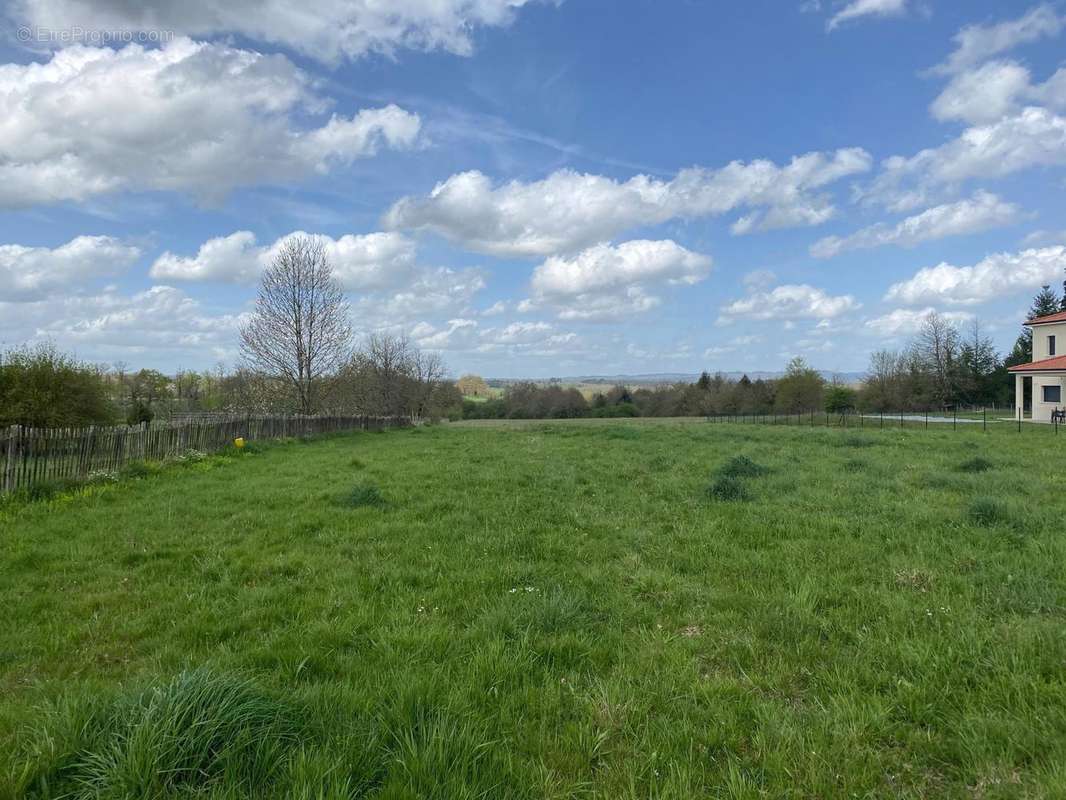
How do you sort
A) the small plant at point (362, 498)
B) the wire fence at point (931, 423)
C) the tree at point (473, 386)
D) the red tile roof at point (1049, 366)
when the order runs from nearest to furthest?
the small plant at point (362, 498) → the wire fence at point (931, 423) → the red tile roof at point (1049, 366) → the tree at point (473, 386)

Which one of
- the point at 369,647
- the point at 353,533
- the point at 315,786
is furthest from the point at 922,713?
the point at 353,533

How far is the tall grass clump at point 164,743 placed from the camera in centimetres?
245

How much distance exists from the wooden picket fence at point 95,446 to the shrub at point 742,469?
44.7 ft

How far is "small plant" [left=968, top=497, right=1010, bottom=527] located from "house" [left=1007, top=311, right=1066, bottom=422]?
115 ft

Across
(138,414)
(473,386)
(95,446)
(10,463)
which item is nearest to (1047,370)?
(95,446)

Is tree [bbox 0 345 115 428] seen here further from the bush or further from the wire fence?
the wire fence

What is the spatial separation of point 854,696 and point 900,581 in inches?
103

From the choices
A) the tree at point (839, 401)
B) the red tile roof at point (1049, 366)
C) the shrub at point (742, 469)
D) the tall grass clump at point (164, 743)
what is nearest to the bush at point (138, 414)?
the shrub at point (742, 469)

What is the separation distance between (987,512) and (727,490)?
145 inches

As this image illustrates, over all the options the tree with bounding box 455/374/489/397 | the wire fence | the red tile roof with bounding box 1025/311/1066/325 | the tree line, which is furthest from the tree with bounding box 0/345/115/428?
the tree with bounding box 455/374/489/397

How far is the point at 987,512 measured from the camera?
7.91 meters

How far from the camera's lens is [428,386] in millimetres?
70375

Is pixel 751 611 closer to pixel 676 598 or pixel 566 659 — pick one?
pixel 676 598

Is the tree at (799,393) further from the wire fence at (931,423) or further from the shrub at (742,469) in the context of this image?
the shrub at (742,469)
